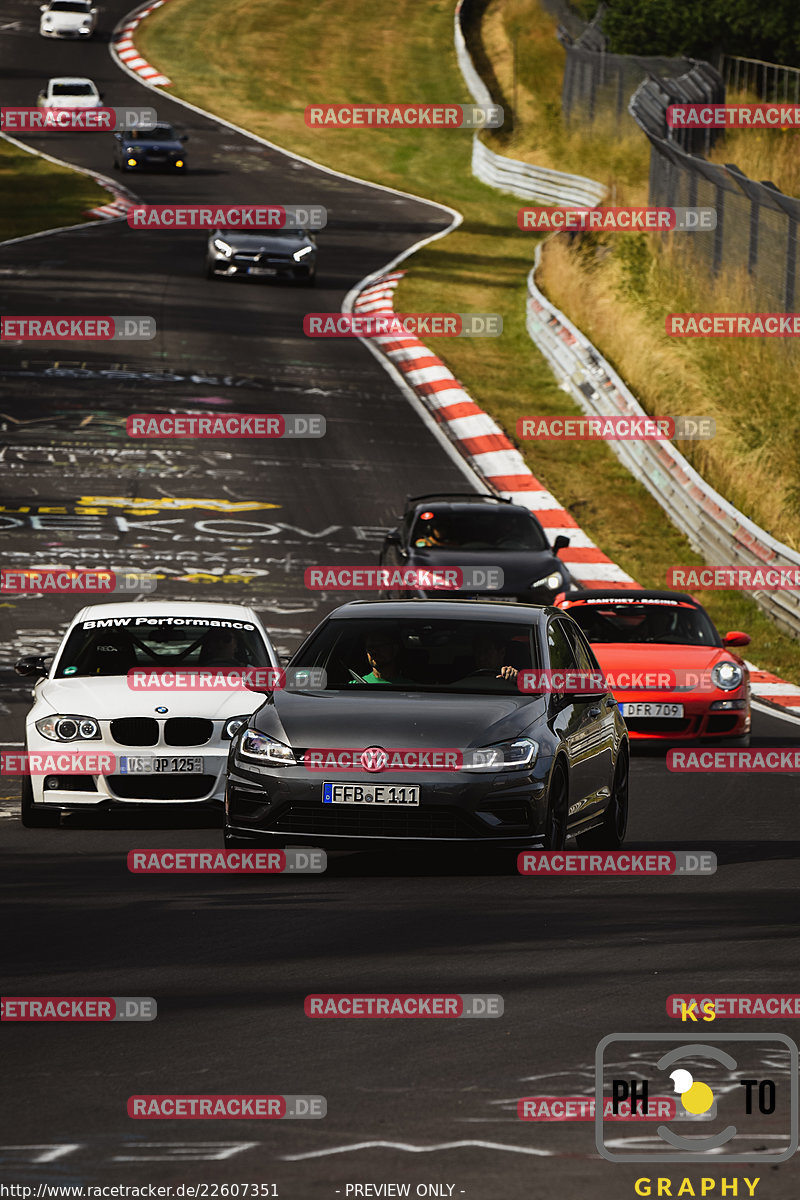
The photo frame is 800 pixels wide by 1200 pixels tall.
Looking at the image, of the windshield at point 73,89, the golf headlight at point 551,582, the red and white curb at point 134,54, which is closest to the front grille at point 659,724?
the golf headlight at point 551,582

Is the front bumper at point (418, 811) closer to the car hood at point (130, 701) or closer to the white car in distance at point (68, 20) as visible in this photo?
the car hood at point (130, 701)

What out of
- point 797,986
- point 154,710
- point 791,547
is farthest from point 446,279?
point 797,986

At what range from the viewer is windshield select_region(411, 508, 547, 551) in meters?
22.6

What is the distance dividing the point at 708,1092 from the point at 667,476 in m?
22.7

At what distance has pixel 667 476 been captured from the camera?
29.2 meters

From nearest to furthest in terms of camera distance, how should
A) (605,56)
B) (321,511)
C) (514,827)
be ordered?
(514,827)
(321,511)
(605,56)

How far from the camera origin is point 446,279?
4444cm

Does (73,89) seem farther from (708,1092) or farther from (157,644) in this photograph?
(708,1092)

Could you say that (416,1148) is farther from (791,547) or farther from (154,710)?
(791,547)

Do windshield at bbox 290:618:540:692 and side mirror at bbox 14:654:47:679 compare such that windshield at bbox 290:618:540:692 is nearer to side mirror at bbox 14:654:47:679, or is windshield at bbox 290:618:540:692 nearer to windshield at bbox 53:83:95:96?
side mirror at bbox 14:654:47:679

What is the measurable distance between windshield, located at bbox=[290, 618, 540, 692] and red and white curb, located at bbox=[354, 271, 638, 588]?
13.4m

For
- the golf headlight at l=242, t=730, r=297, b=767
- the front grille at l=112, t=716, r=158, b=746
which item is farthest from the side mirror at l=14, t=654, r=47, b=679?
the golf headlight at l=242, t=730, r=297, b=767

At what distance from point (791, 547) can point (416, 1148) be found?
65.9 ft


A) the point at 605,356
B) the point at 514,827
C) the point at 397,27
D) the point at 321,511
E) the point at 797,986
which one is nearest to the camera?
the point at 797,986
